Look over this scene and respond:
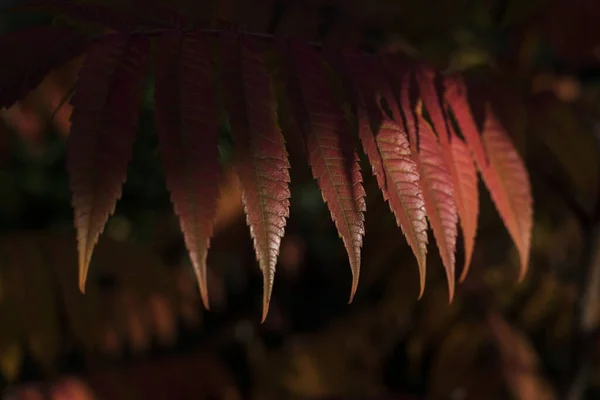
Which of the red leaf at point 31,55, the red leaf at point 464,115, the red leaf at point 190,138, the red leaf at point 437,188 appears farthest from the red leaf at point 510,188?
the red leaf at point 31,55

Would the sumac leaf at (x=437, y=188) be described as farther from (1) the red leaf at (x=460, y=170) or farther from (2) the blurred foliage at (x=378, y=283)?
(2) the blurred foliage at (x=378, y=283)

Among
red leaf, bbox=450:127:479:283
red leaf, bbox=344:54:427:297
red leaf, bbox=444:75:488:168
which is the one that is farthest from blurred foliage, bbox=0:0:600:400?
red leaf, bbox=344:54:427:297

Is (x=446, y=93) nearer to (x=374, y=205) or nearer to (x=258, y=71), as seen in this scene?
(x=258, y=71)

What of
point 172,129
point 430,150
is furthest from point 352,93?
point 172,129

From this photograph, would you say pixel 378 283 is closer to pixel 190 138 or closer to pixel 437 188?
pixel 437 188

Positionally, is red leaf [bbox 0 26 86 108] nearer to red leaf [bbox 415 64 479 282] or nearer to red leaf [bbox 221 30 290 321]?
red leaf [bbox 221 30 290 321]
